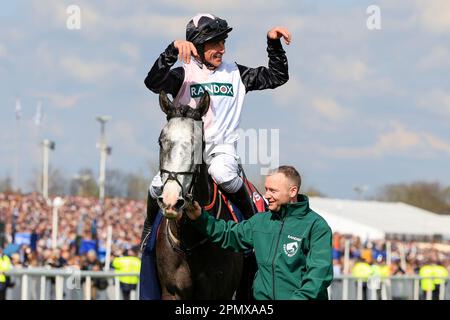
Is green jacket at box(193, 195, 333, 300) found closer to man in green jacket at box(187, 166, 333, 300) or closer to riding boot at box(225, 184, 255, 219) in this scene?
man in green jacket at box(187, 166, 333, 300)

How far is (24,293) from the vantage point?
48.2ft

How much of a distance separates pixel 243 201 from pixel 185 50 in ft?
4.40

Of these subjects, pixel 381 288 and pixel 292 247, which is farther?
pixel 381 288

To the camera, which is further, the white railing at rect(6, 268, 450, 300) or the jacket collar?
the white railing at rect(6, 268, 450, 300)

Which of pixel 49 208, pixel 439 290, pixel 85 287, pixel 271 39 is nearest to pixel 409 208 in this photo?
pixel 49 208

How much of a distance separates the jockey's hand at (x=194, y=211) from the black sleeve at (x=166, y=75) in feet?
3.46

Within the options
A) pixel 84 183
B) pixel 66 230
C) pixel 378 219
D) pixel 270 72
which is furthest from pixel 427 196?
pixel 270 72

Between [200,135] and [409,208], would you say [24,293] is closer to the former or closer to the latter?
[200,135]

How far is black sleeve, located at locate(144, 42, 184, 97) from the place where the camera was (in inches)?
287

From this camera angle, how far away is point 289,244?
21.4ft

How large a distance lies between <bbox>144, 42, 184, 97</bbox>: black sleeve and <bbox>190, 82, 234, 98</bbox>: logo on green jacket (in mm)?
117

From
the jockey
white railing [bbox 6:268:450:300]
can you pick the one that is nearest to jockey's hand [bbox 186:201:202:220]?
the jockey

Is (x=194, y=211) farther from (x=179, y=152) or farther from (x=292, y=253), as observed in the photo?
(x=292, y=253)

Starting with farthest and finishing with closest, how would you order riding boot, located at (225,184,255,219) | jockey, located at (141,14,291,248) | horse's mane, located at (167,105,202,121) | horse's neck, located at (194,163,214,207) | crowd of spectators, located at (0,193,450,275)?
1. crowd of spectators, located at (0,193,450,275)
2. riding boot, located at (225,184,255,219)
3. jockey, located at (141,14,291,248)
4. horse's neck, located at (194,163,214,207)
5. horse's mane, located at (167,105,202,121)
